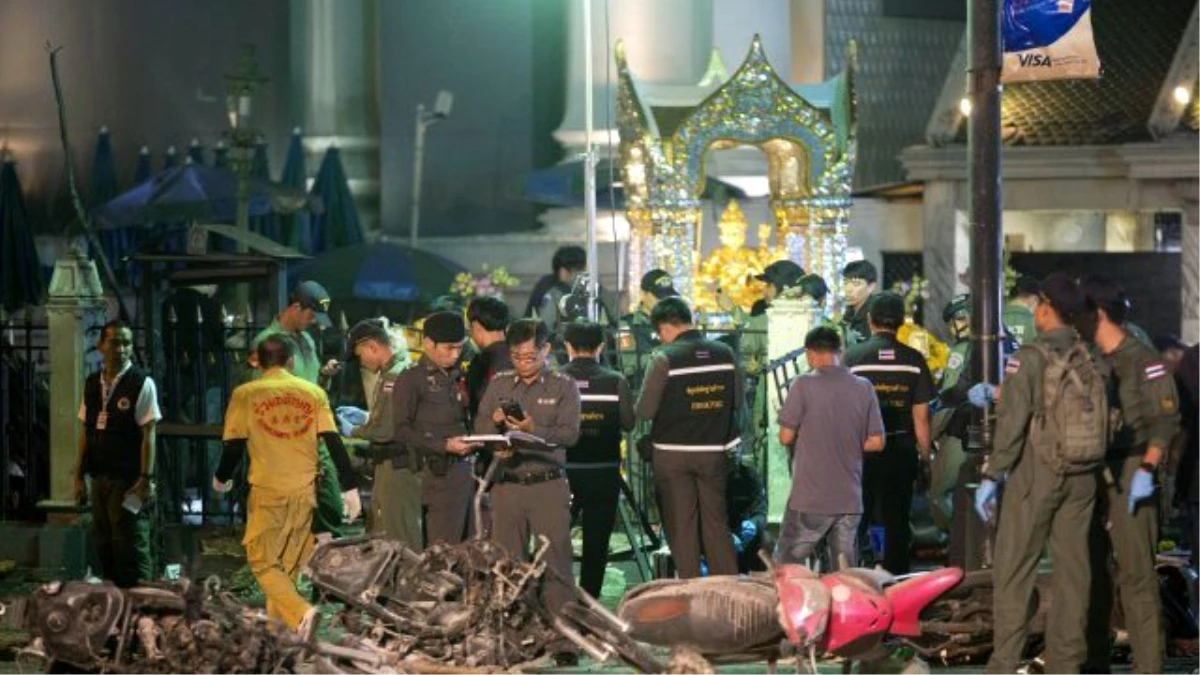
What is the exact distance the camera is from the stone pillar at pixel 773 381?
17.6 metres

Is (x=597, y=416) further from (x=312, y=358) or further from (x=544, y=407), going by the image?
(x=312, y=358)

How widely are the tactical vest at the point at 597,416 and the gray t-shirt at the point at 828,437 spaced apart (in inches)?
46.2

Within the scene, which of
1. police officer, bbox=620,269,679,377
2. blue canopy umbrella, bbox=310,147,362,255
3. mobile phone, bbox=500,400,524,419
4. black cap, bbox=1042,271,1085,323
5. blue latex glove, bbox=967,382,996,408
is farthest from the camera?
blue canopy umbrella, bbox=310,147,362,255

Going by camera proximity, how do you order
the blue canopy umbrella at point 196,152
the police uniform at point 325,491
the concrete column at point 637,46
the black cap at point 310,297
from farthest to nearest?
1. the blue canopy umbrella at point 196,152
2. the concrete column at point 637,46
3. the black cap at point 310,297
4. the police uniform at point 325,491

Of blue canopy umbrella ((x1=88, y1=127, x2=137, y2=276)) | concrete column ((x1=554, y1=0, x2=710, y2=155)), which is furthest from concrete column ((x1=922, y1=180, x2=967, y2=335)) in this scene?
blue canopy umbrella ((x1=88, y1=127, x2=137, y2=276))

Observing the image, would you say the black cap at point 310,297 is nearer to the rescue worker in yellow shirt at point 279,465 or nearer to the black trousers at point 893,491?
the rescue worker in yellow shirt at point 279,465

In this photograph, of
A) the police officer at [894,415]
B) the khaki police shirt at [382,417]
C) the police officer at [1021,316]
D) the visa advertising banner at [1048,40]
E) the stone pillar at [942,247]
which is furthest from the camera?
the stone pillar at [942,247]

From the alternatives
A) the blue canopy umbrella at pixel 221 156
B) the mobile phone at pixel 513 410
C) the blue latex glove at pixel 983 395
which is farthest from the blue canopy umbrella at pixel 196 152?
the blue latex glove at pixel 983 395

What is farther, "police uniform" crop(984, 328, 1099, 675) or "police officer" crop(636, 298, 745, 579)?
"police officer" crop(636, 298, 745, 579)

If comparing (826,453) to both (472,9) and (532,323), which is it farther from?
(472,9)

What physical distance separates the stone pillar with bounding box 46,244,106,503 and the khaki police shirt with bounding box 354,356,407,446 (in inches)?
134

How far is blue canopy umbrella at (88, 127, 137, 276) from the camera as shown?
92.9 ft

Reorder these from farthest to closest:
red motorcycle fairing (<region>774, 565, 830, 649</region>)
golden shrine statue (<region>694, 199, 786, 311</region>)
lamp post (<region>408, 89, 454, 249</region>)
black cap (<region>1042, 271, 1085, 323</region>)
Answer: lamp post (<region>408, 89, 454, 249</region>) < golden shrine statue (<region>694, 199, 786, 311</region>) < black cap (<region>1042, 271, 1085, 323</region>) < red motorcycle fairing (<region>774, 565, 830, 649</region>)

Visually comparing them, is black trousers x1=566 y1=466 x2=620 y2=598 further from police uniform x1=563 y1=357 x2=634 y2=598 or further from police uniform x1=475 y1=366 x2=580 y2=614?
police uniform x1=475 y1=366 x2=580 y2=614
